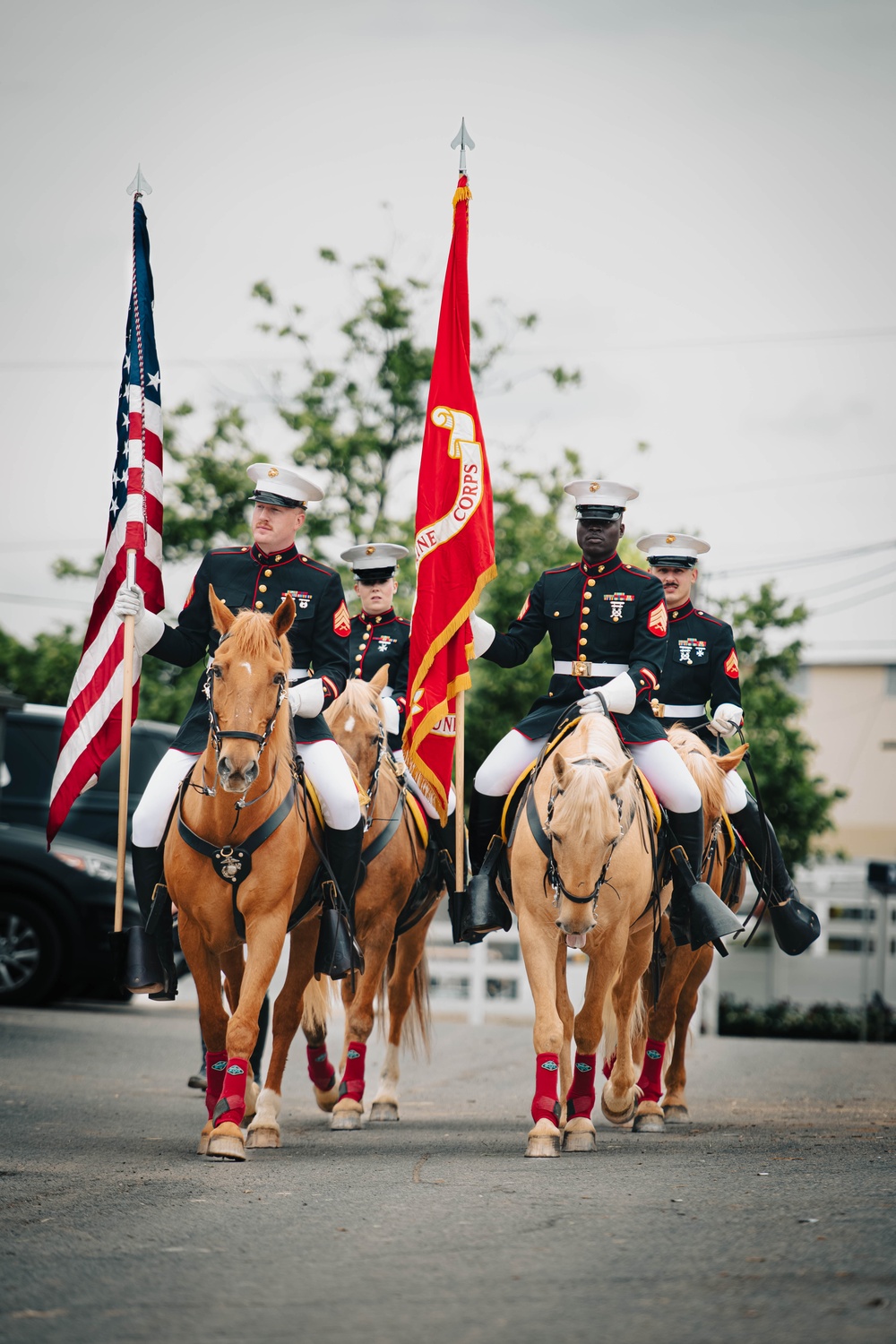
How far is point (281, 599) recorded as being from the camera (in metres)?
7.96

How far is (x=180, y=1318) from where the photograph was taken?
3914 mm

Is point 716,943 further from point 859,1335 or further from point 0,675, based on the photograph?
point 0,675

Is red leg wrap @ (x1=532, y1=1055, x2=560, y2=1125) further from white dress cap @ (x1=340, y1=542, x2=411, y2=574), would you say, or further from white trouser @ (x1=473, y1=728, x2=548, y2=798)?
white dress cap @ (x1=340, y1=542, x2=411, y2=574)

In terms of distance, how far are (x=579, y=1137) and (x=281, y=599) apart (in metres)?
2.96

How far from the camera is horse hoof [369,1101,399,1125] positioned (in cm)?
950

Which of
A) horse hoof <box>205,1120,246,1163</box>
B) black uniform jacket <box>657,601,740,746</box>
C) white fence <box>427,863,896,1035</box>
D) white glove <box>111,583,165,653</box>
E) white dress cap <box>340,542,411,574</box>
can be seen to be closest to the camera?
horse hoof <box>205,1120,246,1163</box>

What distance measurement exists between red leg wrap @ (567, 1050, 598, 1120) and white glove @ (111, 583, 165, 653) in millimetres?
3011

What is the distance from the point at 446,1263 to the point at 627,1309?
71 centimetres

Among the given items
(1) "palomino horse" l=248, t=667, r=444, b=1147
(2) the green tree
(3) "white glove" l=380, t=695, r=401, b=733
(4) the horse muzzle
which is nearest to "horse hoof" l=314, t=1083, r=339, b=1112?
(1) "palomino horse" l=248, t=667, r=444, b=1147

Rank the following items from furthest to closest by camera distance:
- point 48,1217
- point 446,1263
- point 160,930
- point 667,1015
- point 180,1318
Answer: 1. point 667,1015
2. point 160,930
3. point 48,1217
4. point 446,1263
5. point 180,1318

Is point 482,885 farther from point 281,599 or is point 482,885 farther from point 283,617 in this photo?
point 283,617

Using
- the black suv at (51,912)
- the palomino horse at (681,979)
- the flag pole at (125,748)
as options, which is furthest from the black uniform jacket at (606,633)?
the black suv at (51,912)

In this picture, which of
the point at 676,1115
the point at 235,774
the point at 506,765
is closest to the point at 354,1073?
the point at 676,1115

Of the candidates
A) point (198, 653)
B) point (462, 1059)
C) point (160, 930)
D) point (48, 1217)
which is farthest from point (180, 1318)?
point (462, 1059)
